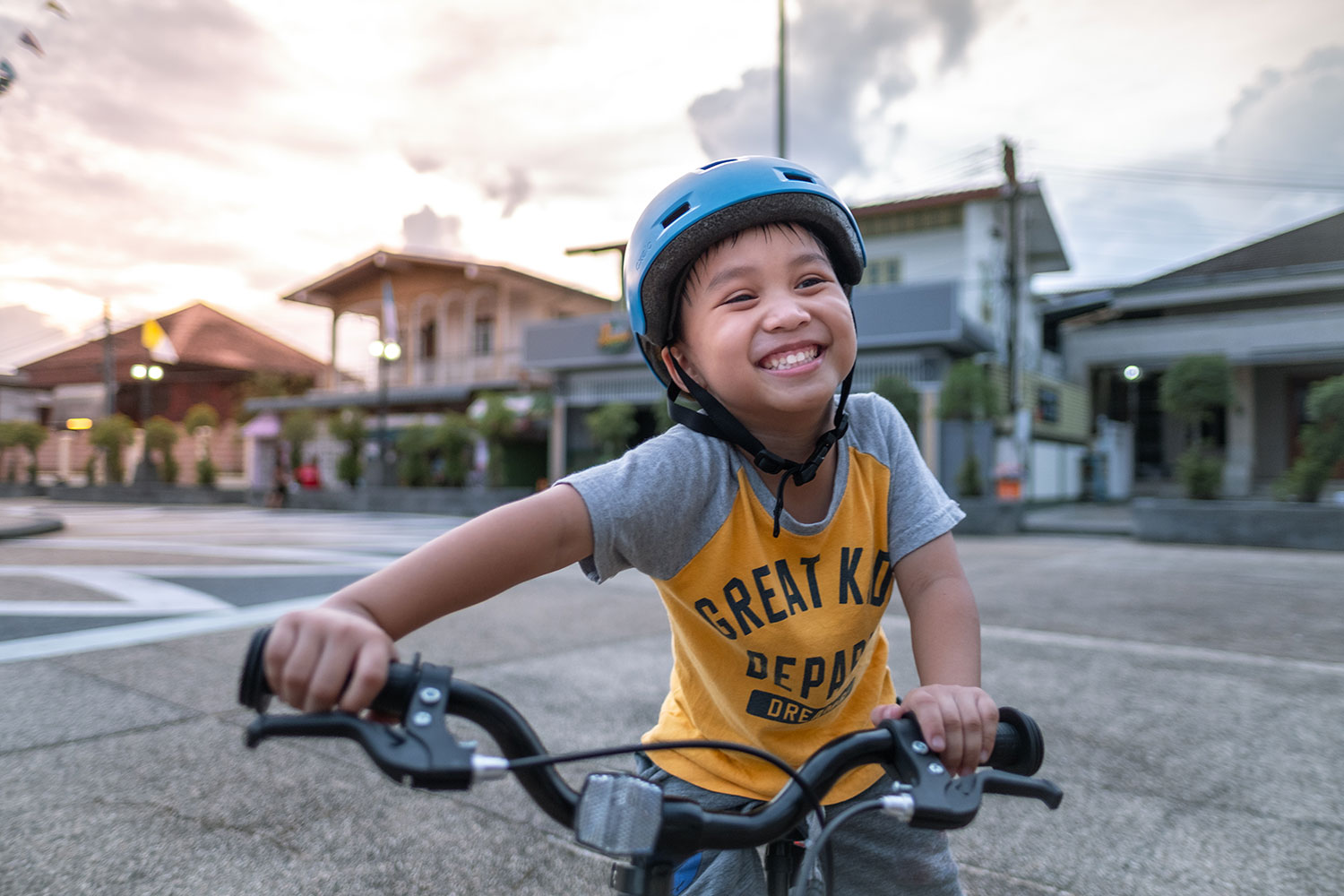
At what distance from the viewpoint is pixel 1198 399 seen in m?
14.4

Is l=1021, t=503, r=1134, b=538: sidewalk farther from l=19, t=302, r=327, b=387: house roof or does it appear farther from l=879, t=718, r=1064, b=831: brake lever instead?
l=19, t=302, r=327, b=387: house roof

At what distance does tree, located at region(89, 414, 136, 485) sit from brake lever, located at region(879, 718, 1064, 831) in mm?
35282

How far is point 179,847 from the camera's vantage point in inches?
82.9

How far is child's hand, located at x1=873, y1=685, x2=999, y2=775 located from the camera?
38.0 inches

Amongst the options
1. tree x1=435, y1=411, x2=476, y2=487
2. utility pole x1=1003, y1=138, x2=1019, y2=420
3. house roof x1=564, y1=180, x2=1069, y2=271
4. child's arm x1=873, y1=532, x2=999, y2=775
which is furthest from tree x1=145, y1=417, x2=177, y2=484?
child's arm x1=873, y1=532, x2=999, y2=775

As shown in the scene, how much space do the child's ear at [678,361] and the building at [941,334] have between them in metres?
14.9

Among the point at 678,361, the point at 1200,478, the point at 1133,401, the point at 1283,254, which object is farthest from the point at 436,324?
the point at 678,361

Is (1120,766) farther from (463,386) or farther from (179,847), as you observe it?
(463,386)

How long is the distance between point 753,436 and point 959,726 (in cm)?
57

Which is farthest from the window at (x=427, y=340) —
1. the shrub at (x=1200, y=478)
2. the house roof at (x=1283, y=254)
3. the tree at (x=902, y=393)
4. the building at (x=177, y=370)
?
the shrub at (x=1200, y=478)

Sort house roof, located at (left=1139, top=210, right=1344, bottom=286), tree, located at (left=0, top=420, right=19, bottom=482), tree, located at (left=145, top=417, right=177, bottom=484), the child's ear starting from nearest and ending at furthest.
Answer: the child's ear < house roof, located at (left=1139, top=210, right=1344, bottom=286) < tree, located at (left=145, top=417, right=177, bottom=484) < tree, located at (left=0, top=420, right=19, bottom=482)

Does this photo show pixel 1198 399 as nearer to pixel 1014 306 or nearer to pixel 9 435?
pixel 1014 306

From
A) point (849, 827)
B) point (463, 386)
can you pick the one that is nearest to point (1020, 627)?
point (849, 827)

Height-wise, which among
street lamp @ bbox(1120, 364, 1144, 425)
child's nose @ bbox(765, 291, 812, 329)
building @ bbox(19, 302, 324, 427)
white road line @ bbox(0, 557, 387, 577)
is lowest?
white road line @ bbox(0, 557, 387, 577)
